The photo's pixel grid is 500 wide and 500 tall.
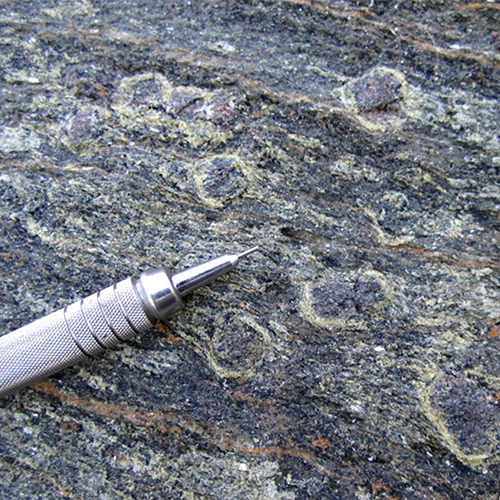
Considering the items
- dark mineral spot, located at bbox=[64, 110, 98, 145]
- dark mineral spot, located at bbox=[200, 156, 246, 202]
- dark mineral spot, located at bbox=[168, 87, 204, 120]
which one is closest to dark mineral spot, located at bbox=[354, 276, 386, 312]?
dark mineral spot, located at bbox=[200, 156, 246, 202]

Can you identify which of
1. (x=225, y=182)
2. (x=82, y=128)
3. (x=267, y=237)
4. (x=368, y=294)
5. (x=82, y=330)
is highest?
(x=82, y=128)

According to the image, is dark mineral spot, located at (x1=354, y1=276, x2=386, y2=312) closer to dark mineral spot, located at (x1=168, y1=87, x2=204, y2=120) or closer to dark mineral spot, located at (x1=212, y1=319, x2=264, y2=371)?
dark mineral spot, located at (x1=212, y1=319, x2=264, y2=371)

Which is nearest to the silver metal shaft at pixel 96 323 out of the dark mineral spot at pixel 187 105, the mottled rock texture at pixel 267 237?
the mottled rock texture at pixel 267 237

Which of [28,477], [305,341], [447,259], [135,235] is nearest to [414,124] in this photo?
[447,259]

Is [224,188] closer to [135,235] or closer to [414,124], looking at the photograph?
[135,235]

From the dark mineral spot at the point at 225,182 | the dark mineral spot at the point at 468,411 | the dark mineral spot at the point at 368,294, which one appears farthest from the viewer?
the dark mineral spot at the point at 225,182

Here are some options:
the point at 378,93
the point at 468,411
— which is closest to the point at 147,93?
the point at 378,93

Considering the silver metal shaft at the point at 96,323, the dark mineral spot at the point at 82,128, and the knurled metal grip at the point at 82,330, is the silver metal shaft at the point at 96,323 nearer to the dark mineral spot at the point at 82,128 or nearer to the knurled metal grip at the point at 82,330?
the knurled metal grip at the point at 82,330

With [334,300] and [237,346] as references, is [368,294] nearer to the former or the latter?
[334,300]
